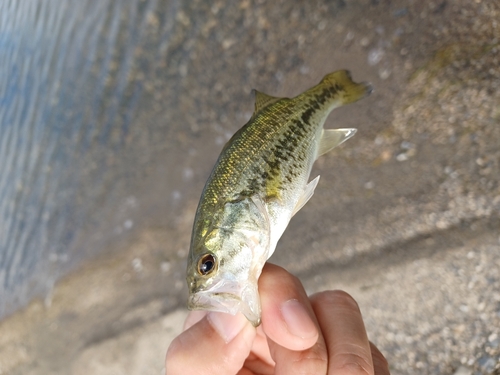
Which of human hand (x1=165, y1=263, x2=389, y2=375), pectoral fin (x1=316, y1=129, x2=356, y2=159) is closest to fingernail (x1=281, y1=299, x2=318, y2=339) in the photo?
human hand (x1=165, y1=263, x2=389, y2=375)

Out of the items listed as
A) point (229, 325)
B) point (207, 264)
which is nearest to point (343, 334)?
point (229, 325)

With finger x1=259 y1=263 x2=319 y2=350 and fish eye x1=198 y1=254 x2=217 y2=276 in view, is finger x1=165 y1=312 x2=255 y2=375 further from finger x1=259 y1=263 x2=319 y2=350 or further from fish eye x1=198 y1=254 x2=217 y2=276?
fish eye x1=198 y1=254 x2=217 y2=276

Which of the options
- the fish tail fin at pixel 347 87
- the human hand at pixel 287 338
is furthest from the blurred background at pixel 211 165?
the human hand at pixel 287 338

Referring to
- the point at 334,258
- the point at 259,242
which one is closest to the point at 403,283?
the point at 334,258

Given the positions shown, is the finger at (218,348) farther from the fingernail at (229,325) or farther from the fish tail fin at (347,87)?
the fish tail fin at (347,87)

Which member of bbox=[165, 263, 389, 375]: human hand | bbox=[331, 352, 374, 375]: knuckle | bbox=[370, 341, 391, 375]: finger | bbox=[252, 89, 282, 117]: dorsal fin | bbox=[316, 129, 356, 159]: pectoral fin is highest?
bbox=[252, 89, 282, 117]: dorsal fin

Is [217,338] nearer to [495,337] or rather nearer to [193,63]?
[495,337]
